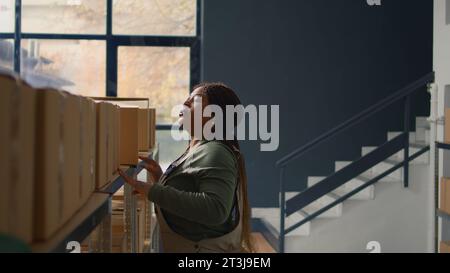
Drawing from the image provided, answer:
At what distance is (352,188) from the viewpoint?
19.0ft

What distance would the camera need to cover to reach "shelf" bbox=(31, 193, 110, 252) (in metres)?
0.88

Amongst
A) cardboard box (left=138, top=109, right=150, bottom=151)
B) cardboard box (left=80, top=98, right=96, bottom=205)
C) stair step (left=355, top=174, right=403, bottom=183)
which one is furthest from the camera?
stair step (left=355, top=174, right=403, bottom=183)

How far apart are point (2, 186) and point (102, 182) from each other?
0.74m

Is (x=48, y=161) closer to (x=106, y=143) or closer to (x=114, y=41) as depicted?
(x=106, y=143)

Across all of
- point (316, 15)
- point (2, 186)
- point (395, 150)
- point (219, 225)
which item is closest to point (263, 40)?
point (316, 15)

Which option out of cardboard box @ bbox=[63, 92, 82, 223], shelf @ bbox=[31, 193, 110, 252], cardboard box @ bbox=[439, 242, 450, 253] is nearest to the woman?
shelf @ bbox=[31, 193, 110, 252]

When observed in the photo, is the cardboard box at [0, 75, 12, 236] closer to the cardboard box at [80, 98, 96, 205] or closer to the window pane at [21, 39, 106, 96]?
the cardboard box at [80, 98, 96, 205]

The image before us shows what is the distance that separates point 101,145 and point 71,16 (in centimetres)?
462

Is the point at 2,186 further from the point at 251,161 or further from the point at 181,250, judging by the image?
the point at 251,161

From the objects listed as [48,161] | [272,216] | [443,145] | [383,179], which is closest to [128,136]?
[48,161]

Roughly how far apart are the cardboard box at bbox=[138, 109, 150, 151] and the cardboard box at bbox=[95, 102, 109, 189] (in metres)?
1.00

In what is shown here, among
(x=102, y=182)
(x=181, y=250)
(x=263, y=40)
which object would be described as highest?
(x=263, y=40)

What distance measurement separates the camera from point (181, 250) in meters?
1.71
